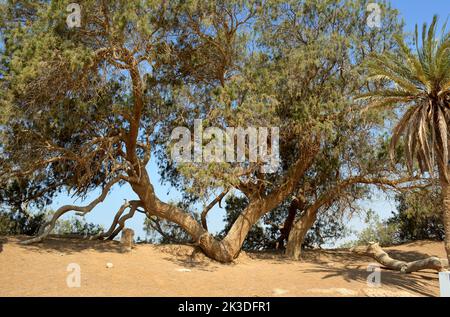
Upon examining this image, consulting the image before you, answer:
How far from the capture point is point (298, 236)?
59.5ft

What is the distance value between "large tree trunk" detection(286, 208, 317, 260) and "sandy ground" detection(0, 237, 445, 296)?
32.5 inches

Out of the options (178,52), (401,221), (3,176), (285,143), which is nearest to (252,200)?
(285,143)

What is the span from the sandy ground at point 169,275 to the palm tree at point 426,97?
116 inches

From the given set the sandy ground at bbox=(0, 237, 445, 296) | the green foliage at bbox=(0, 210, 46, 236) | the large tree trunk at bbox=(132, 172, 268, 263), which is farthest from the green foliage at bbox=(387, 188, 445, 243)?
the green foliage at bbox=(0, 210, 46, 236)

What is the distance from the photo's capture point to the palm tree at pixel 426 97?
1202cm

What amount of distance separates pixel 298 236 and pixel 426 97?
802 cm

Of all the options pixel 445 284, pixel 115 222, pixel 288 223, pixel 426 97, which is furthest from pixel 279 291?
pixel 288 223

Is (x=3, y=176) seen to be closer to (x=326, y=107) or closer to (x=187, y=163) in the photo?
(x=187, y=163)

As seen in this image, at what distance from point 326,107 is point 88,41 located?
833 cm

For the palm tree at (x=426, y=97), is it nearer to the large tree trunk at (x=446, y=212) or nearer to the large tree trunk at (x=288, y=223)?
the large tree trunk at (x=446, y=212)
